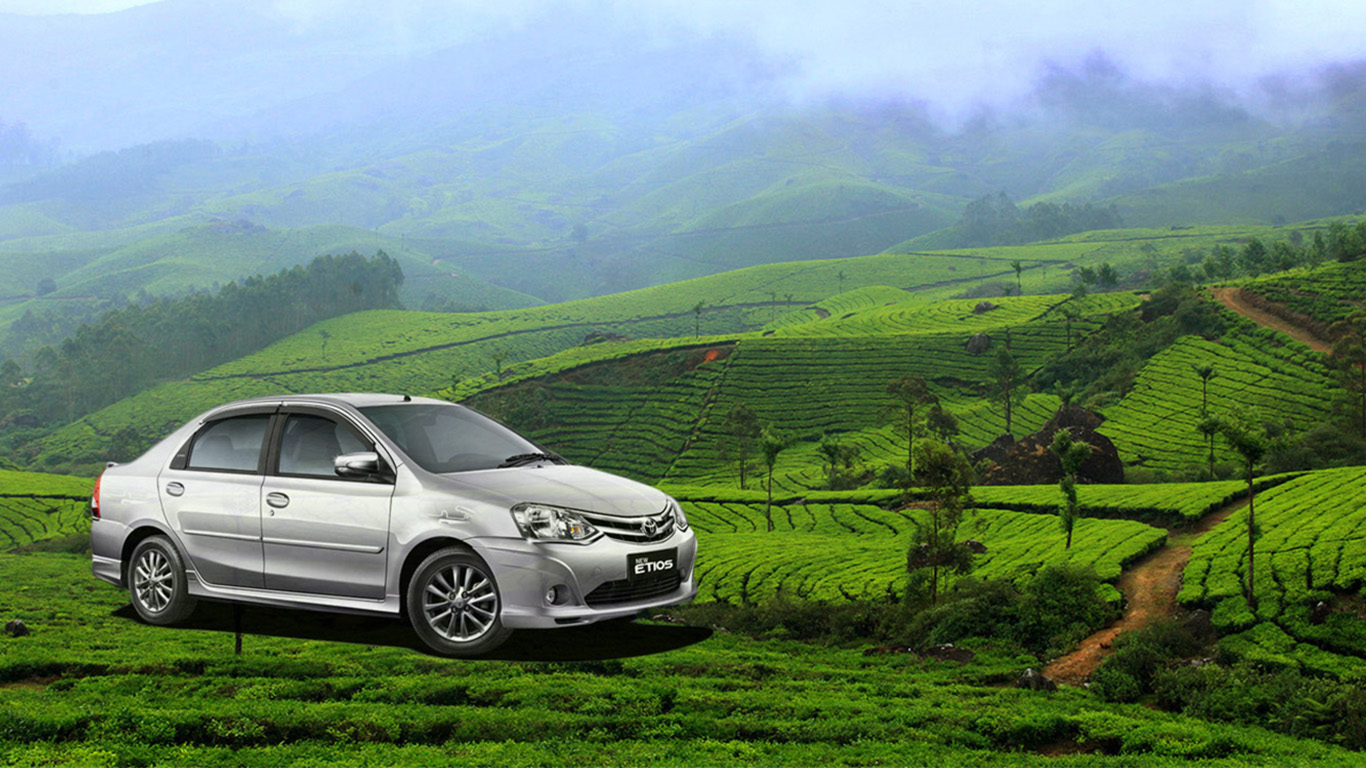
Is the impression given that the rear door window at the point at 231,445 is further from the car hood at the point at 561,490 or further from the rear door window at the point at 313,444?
the car hood at the point at 561,490

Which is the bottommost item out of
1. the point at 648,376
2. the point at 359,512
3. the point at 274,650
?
the point at 274,650

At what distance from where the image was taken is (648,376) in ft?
414

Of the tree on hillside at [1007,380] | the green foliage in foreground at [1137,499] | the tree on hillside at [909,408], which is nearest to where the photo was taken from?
the green foliage in foreground at [1137,499]

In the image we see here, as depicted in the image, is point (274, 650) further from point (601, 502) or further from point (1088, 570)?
point (1088, 570)

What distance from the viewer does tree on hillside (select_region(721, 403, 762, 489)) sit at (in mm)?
86938

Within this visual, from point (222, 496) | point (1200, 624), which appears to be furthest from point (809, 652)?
point (222, 496)

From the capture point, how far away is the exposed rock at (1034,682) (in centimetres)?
2448

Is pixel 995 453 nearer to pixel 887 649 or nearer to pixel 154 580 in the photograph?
pixel 887 649

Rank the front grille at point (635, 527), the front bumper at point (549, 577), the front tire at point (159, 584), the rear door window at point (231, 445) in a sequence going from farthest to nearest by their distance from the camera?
the front tire at point (159, 584) → the rear door window at point (231, 445) → the front grille at point (635, 527) → the front bumper at point (549, 577)

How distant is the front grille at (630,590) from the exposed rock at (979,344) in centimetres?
12162

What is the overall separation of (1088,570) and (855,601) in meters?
7.92

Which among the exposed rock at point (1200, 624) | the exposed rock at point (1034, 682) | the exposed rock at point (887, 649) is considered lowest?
the exposed rock at point (887, 649)

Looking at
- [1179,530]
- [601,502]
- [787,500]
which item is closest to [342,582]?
[601,502]

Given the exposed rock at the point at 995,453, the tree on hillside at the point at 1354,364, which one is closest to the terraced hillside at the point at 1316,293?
the tree on hillside at the point at 1354,364
